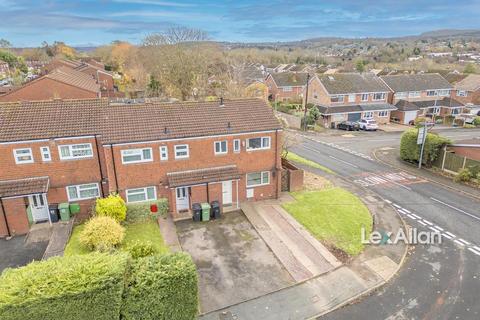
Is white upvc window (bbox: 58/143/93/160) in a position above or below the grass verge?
above

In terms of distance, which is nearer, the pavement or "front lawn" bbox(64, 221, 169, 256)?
the pavement

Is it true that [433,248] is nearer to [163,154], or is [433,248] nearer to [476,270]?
[476,270]

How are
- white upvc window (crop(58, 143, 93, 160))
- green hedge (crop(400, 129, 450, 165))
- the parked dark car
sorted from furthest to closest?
the parked dark car
green hedge (crop(400, 129, 450, 165))
white upvc window (crop(58, 143, 93, 160))

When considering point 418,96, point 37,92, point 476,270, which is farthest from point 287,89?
point 476,270

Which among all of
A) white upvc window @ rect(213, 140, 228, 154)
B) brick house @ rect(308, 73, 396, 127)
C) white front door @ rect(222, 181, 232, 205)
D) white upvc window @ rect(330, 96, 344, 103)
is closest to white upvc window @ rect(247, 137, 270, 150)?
white upvc window @ rect(213, 140, 228, 154)

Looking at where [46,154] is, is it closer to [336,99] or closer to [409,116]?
[336,99]

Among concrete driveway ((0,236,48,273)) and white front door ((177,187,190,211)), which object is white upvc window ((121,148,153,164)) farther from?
concrete driveway ((0,236,48,273))
